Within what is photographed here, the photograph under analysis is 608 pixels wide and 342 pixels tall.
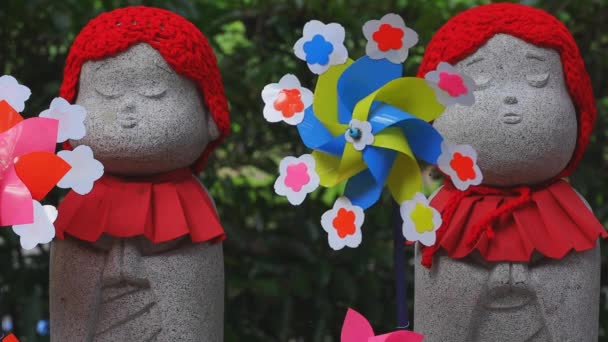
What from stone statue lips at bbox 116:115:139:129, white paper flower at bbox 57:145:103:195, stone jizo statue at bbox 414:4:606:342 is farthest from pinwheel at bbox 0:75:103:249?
stone jizo statue at bbox 414:4:606:342

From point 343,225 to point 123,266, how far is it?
0.60m

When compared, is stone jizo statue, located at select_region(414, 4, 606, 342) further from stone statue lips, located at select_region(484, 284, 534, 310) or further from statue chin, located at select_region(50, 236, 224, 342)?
statue chin, located at select_region(50, 236, 224, 342)

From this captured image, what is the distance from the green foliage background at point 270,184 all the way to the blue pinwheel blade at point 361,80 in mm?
1143

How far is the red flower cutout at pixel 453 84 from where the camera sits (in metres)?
2.28

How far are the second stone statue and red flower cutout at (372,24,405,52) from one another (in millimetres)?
537

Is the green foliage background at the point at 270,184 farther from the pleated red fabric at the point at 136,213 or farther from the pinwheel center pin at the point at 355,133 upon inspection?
the pinwheel center pin at the point at 355,133

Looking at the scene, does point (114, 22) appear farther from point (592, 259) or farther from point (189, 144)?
point (592, 259)

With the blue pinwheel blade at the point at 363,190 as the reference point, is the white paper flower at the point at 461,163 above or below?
above

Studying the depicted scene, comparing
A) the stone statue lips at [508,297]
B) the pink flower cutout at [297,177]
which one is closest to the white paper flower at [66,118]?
the pink flower cutout at [297,177]

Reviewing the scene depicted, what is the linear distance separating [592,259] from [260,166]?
4.52ft

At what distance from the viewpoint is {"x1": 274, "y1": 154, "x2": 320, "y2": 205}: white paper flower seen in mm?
2299

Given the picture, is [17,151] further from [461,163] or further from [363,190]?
[461,163]

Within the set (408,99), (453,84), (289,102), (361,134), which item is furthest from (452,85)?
(289,102)

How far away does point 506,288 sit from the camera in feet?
8.43
